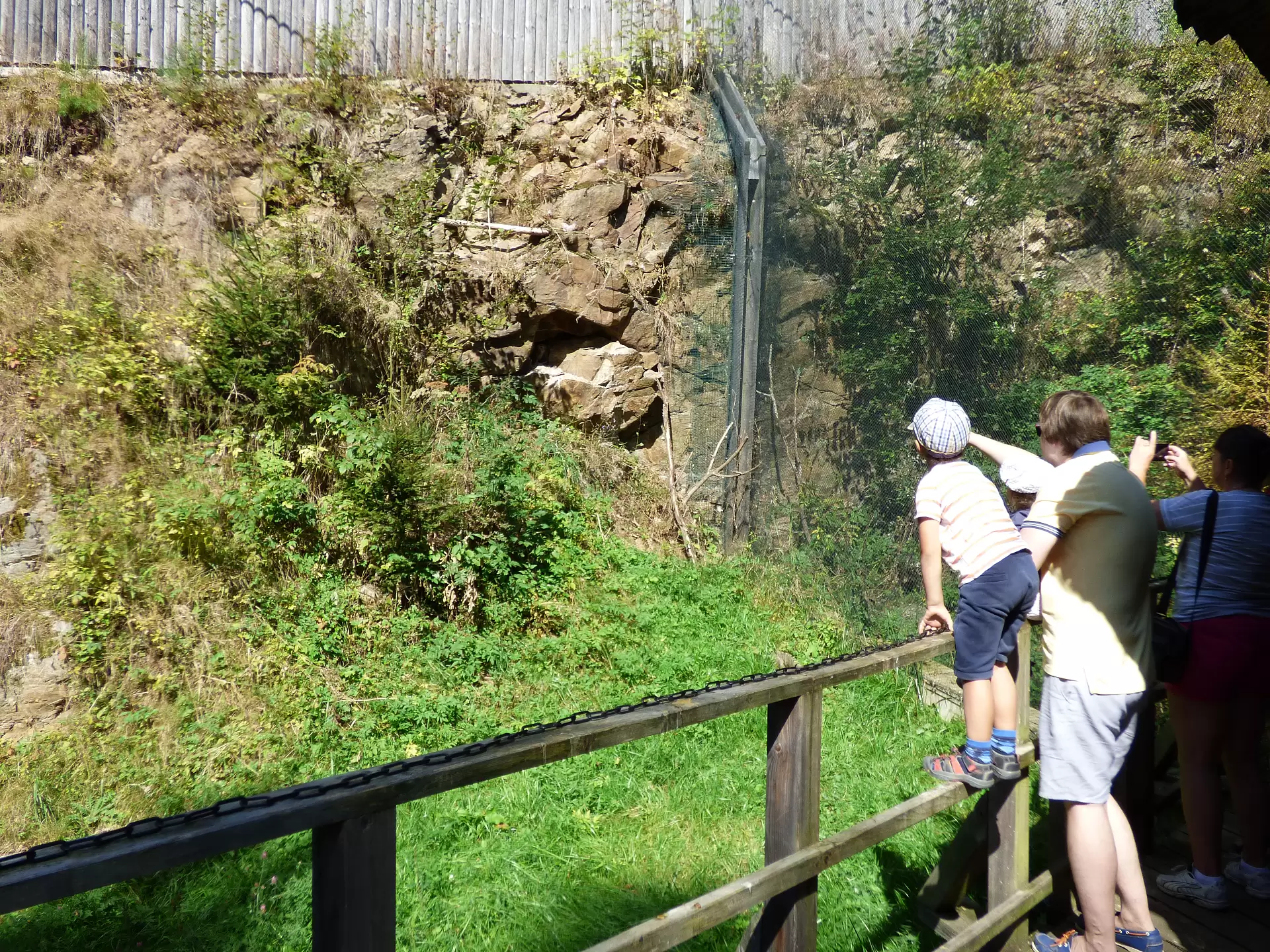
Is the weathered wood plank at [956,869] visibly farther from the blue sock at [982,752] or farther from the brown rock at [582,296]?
the brown rock at [582,296]

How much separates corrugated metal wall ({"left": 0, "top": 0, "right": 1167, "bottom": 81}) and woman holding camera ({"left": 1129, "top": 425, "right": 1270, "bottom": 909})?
21.0 feet

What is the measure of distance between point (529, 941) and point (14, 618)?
4.14 m

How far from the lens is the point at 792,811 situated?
246cm

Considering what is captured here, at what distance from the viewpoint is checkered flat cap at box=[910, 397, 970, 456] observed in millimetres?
3102

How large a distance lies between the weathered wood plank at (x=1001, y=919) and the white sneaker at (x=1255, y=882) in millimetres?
835

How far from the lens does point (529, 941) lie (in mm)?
3566

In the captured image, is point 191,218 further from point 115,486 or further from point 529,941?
point 529,941

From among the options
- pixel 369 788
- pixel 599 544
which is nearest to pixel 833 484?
pixel 599 544

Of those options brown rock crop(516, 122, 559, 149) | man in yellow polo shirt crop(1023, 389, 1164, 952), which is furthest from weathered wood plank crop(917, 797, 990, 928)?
brown rock crop(516, 122, 559, 149)

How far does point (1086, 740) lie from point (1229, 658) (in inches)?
32.3

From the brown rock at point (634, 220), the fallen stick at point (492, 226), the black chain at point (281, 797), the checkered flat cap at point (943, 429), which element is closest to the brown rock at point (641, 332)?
the brown rock at point (634, 220)

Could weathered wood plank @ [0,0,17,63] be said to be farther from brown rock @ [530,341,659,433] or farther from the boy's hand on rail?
the boy's hand on rail

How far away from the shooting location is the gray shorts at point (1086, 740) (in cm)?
269

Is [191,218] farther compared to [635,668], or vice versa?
[191,218]
